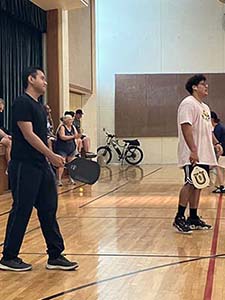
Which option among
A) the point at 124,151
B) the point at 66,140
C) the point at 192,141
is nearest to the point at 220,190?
the point at 66,140

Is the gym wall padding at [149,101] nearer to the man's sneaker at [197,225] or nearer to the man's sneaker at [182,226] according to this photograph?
the man's sneaker at [197,225]

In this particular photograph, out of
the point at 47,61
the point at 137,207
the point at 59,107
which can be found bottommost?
the point at 137,207

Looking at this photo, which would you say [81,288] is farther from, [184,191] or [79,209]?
[79,209]

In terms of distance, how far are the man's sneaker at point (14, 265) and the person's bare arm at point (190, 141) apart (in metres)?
1.85

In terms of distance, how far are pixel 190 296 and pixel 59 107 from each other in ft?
27.9

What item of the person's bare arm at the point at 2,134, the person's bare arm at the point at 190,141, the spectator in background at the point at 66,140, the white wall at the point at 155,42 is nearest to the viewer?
the person's bare arm at the point at 190,141

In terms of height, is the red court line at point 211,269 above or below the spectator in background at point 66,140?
below

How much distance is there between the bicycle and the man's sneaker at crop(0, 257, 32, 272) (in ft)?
42.2

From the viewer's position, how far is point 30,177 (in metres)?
3.80

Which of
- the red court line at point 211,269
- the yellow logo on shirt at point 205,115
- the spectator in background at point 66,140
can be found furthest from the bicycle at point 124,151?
the yellow logo on shirt at point 205,115

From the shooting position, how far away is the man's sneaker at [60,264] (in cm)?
394

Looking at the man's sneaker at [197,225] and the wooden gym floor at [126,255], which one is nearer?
the wooden gym floor at [126,255]

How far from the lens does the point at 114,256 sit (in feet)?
14.4

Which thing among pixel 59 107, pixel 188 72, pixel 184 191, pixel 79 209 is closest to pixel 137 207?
pixel 79 209
